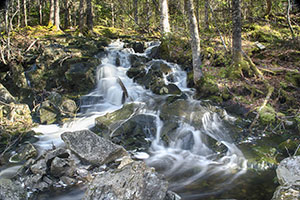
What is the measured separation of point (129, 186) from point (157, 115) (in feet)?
16.6

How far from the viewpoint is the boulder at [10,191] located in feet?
13.2

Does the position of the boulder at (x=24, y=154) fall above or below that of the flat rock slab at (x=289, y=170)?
below

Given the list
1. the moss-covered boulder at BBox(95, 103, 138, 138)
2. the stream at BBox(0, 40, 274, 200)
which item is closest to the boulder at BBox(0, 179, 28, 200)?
the stream at BBox(0, 40, 274, 200)

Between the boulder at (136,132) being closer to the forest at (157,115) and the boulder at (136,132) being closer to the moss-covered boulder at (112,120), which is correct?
the forest at (157,115)

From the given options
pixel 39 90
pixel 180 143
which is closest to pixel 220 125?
pixel 180 143

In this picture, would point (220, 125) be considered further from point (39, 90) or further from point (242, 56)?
point (39, 90)

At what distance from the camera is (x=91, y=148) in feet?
20.0

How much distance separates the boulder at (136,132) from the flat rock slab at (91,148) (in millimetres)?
1093

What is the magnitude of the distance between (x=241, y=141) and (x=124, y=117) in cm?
414

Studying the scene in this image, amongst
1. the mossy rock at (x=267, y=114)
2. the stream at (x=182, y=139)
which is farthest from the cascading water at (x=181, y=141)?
the mossy rock at (x=267, y=114)

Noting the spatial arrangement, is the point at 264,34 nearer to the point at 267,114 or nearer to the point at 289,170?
the point at 267,114

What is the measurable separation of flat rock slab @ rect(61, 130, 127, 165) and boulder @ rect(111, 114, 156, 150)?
43.0 inches

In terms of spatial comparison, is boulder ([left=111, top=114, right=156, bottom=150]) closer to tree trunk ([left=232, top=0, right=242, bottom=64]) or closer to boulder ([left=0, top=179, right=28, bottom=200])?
boulder ([left=0, top=179, right=28, bottom=200])

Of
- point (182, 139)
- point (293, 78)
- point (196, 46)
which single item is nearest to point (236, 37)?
point (196, 46)
